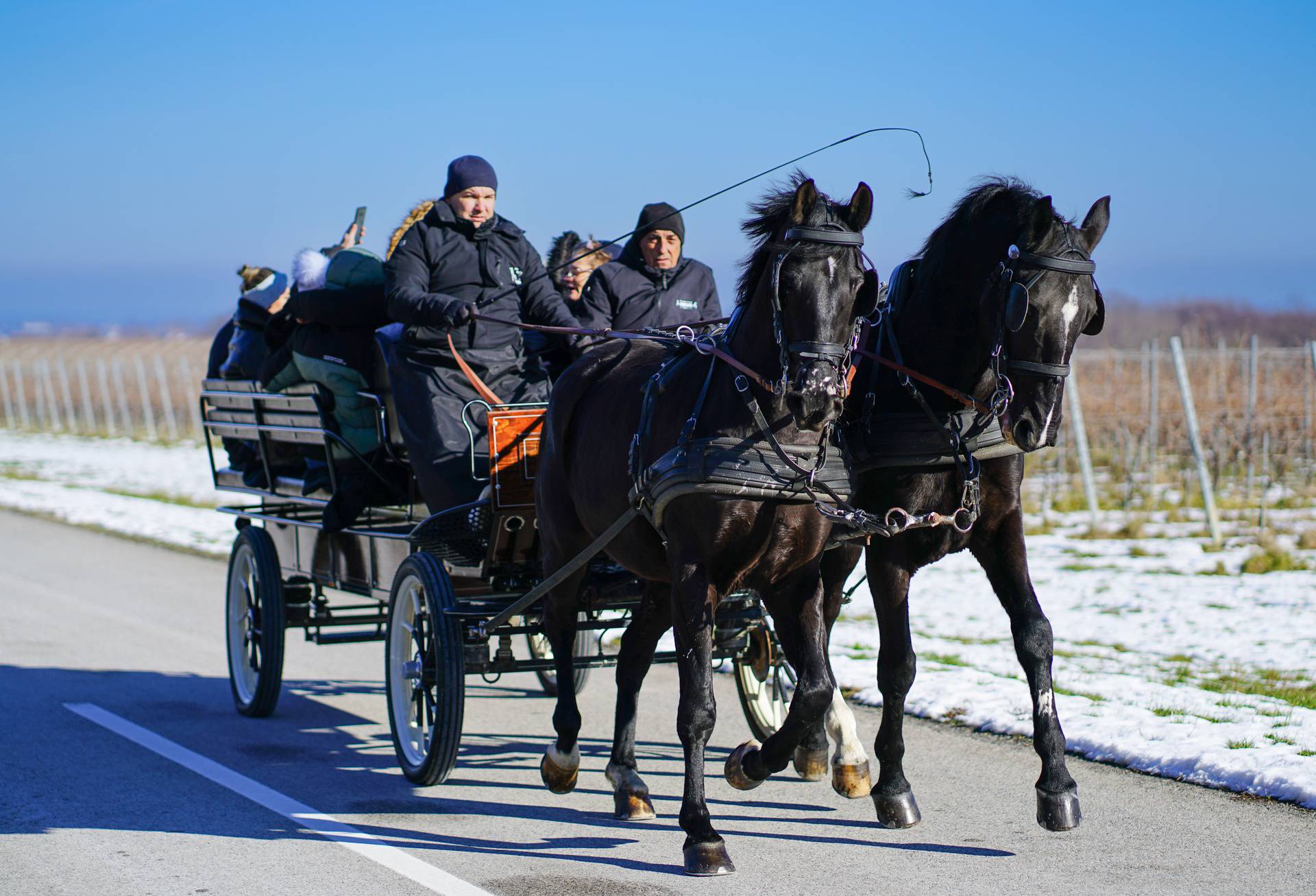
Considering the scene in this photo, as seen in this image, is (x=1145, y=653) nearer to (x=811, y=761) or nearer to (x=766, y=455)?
(x=811, y=761)

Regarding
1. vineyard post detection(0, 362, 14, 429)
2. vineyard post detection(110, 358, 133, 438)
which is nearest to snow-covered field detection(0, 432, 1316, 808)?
vineyard post detection(110, 358, 133, 438)

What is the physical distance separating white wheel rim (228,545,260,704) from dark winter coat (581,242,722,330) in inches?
105

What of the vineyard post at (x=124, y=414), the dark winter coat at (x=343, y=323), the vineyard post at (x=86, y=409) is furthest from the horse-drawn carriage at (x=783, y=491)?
the vineyard post at (x=86, y=409)

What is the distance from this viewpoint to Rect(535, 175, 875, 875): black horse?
448 cm

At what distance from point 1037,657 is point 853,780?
1.13m

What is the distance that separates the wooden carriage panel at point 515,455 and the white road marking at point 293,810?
161 cm

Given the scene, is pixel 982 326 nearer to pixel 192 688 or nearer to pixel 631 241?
pixel 631 241

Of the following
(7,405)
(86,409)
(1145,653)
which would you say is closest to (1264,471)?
(1145,653)

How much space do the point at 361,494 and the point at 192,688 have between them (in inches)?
92.0

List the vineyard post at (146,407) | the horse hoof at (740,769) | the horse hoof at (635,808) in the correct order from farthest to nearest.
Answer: the vineyard post at (146,407) → the horse hoof at (635,808) → the horse hoof at (740,769)

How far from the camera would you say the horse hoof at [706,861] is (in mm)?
4754

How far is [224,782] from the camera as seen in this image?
20.7 feet

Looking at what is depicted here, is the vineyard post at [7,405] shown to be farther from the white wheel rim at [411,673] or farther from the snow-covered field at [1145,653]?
the white wheel rim at [411,673]

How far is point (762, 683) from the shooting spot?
272 inches
